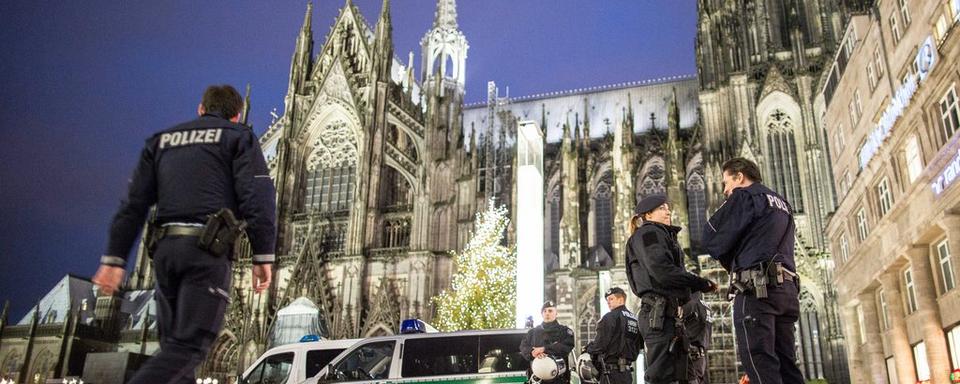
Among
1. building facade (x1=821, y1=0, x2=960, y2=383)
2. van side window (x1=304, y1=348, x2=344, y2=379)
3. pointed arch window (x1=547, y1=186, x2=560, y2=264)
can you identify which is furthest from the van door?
pointed arch window (x1=547, y1=186, x2=560, y2=264)

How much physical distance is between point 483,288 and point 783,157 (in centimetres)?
1442

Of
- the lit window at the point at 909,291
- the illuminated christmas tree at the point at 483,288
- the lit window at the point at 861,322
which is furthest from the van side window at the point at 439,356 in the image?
the lit window at the point at 861,322

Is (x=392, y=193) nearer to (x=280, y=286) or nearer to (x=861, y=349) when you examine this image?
(x=280, y=286)

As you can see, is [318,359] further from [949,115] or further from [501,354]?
[949,115]

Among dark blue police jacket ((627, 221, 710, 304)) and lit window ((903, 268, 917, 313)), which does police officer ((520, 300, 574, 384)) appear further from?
lit window ((903, 268, 917, 313))

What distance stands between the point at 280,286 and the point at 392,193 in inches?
287

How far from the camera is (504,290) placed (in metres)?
28.2

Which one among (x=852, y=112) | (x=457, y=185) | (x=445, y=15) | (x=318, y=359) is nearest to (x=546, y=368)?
(x=318, y=359)

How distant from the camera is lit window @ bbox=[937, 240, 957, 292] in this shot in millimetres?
15922

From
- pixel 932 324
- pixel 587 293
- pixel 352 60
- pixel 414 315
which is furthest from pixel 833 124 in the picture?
pixel 352 60

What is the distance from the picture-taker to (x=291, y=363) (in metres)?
11.1

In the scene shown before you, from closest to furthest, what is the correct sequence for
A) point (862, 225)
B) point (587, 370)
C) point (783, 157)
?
point (587, 370)
point (862, 225)
point (783, 157)

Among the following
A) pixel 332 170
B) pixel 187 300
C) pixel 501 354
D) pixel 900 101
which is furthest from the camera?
pixel 332 170

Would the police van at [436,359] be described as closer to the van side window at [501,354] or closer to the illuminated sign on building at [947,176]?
the van side window at [501,354]
